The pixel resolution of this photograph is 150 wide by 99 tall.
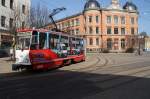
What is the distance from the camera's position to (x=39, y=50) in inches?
810

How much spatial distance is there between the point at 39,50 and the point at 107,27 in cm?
7114

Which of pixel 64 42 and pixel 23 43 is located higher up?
pixel 64 42

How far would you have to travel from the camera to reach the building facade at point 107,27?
8931 centimetres

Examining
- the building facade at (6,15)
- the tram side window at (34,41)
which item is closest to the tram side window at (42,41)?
the tram side window at (34,41)

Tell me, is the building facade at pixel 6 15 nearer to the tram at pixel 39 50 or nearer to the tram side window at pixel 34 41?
the tram at pixel 39 50

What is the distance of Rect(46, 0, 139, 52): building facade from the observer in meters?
89.3

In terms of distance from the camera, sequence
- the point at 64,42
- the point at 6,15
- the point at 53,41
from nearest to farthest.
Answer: the point at 53,41 < the point at 64,42 < the point at 6,15

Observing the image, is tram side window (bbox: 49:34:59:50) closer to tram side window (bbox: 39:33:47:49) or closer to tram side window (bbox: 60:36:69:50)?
tram side window (bbox: 39:33:47:49)

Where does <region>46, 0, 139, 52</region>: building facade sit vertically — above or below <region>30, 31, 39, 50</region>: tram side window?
above

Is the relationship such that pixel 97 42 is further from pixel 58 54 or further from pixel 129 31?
pixel 58 54

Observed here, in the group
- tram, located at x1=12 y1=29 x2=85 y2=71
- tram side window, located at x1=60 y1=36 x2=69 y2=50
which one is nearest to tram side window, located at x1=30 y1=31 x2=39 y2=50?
tram, located at x1=12 y1=29 x2=85 y2=71

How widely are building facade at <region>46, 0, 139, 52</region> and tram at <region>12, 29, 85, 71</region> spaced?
65.2 metres

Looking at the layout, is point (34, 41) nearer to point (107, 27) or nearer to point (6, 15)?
point (6, 15)

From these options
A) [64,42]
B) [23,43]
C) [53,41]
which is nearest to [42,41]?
[23,43]
